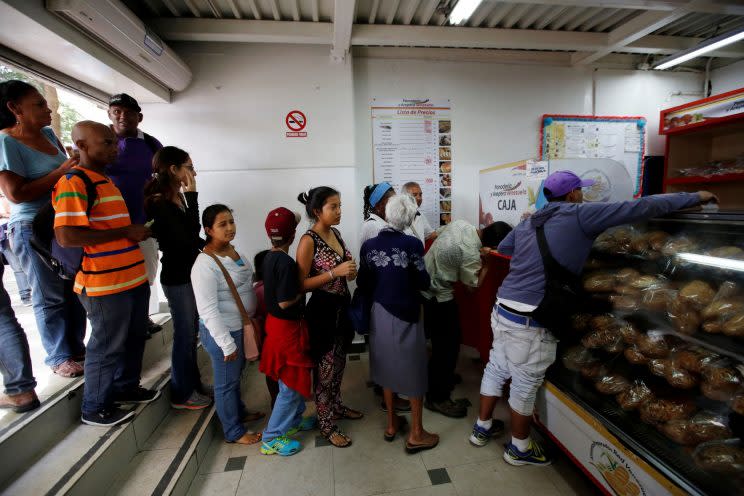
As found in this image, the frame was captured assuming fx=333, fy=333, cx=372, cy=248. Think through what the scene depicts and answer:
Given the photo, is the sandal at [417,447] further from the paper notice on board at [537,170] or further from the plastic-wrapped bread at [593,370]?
the paper notice on board at [537,170]

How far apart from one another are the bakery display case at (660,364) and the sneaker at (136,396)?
244 cm

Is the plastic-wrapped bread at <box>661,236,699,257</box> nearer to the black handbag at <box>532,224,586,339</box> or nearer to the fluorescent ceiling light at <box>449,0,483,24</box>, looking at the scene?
the black handbag at <box>532,224,586,339</box>

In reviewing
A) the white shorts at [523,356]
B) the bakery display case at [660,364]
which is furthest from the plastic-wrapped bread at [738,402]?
the white shorts at [523,356]

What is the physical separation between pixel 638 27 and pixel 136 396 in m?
4.94

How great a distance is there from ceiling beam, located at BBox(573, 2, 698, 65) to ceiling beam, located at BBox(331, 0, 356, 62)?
2562 mm

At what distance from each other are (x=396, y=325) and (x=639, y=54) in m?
4.61

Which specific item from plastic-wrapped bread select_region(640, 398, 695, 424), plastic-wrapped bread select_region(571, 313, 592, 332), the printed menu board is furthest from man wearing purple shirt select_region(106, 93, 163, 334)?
the printed menu board

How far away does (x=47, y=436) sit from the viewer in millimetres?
1743

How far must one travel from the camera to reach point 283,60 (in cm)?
333

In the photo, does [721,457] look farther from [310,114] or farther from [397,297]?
[310,114]

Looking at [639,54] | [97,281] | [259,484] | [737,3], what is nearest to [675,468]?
[259,484]

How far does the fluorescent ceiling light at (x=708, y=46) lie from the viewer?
2.93 meters

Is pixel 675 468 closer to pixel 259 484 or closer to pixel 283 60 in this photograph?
pixel 259 484

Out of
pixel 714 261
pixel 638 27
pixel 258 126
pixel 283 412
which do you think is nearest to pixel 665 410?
pixel 714 261
